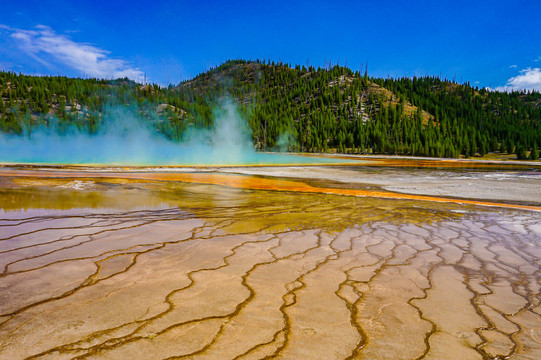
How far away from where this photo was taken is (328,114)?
404 ft

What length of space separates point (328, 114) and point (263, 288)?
125m

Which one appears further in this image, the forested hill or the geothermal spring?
the forested hill

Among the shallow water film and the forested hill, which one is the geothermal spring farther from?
the forested hill

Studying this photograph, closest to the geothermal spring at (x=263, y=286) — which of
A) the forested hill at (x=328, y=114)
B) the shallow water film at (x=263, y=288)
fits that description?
the shallow water film at (x=263, y=288)

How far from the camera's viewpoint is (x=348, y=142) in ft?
311

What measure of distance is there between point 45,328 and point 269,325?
179cm

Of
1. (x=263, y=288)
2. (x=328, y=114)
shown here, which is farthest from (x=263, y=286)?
(x=328, y=114)

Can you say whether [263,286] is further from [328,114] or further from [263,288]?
[328,114]

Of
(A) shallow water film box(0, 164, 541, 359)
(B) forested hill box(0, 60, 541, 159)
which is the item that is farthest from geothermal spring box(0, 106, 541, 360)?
(B) forested hill box(0, 60, 541, 159)

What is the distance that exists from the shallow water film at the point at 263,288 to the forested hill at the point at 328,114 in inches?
3165

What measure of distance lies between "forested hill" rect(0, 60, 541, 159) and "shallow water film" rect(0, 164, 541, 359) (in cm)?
8038

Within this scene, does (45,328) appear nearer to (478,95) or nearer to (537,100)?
(478,95)

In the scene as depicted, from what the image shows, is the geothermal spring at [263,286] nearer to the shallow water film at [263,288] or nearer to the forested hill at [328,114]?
the shallow water film at [263,288]

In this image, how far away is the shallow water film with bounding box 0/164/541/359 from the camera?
2.45 m
